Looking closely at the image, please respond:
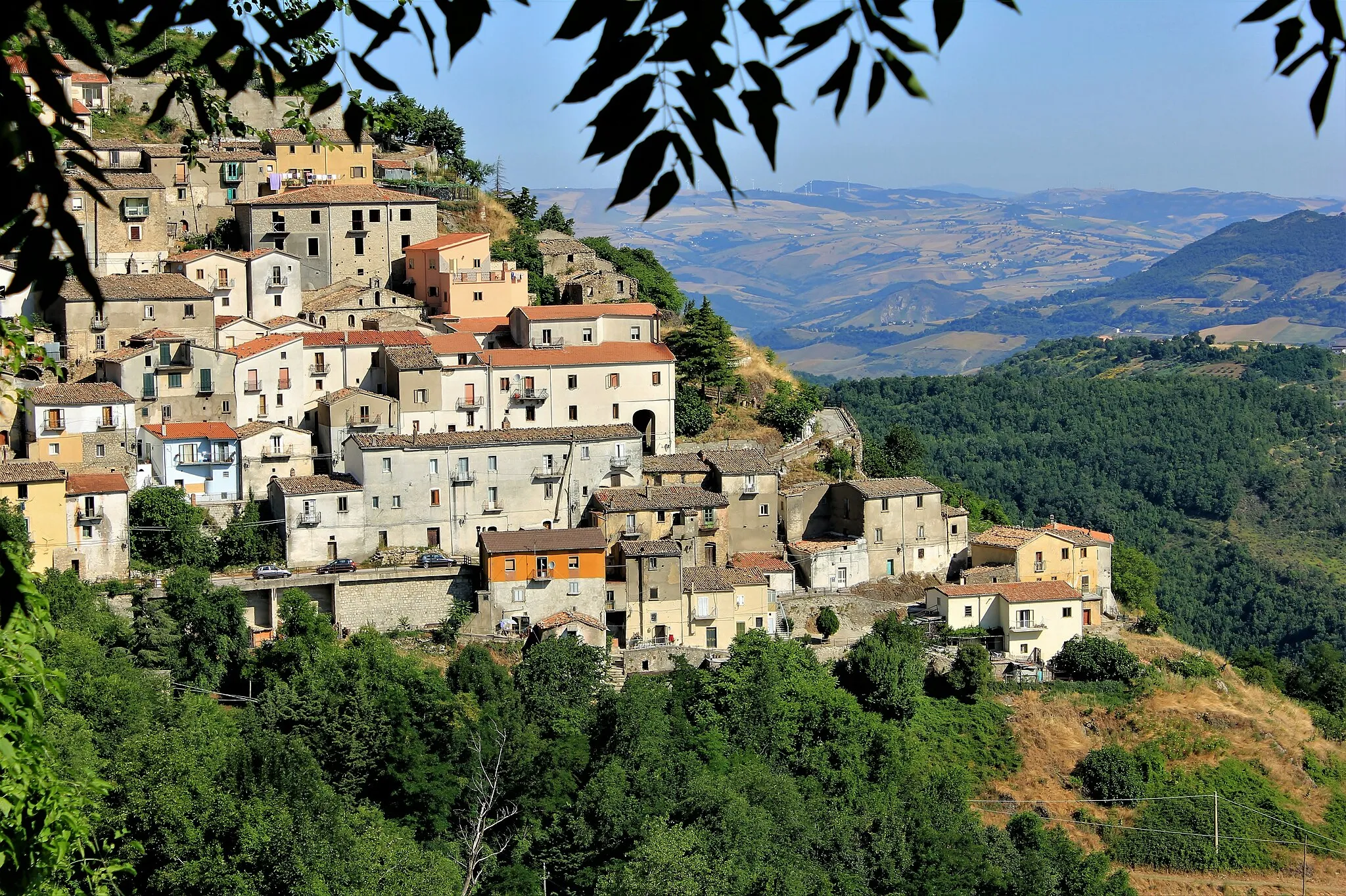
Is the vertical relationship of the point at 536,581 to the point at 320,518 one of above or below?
below

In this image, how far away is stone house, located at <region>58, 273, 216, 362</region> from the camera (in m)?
37.5

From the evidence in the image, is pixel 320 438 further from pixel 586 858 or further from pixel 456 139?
pixel 456 139

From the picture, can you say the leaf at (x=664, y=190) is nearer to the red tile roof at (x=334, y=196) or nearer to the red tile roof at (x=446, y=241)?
the red tile roof at (x=446, y=241)

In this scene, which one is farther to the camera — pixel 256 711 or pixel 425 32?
pixel 256 711

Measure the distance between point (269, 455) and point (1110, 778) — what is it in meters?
20.7

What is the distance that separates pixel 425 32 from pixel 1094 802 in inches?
1416

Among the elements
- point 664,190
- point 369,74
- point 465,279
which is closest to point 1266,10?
point 664,190

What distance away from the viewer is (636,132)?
3877 millimetres

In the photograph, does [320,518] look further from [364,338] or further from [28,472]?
[28,472]

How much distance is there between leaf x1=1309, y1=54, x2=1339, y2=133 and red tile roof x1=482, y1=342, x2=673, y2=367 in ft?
115

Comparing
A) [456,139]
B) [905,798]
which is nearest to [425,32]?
[905,798]

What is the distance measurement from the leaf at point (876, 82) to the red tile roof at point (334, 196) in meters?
40.4

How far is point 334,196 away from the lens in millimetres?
43156

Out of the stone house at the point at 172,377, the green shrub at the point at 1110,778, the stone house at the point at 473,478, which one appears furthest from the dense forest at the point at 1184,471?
the stone house at the point at 172,377
